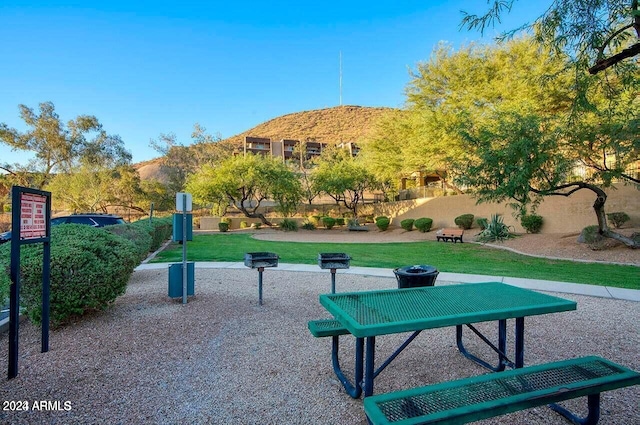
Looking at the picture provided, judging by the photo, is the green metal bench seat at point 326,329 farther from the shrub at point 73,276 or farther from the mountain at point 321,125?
the mountain at point 321,125

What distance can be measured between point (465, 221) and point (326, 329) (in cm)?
2006

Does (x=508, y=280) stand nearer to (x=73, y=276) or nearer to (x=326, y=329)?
(x=326, y=329)

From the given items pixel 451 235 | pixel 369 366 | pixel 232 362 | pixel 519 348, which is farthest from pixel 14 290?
pixel 451 235

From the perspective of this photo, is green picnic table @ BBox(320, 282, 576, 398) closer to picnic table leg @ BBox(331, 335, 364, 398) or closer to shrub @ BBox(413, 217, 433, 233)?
picnic table leg @ BBox(331, 335, 364, 398)

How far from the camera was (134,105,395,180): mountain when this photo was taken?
87.4 metres

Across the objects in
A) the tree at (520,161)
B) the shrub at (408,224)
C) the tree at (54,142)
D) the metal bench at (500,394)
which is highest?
the tree at (54,142)

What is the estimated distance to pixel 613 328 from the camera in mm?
4566

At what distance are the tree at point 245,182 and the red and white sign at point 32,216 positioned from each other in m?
21.6

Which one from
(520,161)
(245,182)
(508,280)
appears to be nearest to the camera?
(508,280)

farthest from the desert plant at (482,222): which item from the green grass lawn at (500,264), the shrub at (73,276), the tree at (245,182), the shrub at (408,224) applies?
the shrub at (73,276)

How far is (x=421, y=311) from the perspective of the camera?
108 inches

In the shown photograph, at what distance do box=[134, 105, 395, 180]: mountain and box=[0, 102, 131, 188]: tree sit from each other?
174 feet

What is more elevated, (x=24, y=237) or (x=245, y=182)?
(x=245, y=182)

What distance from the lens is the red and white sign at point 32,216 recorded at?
10.8 ft
